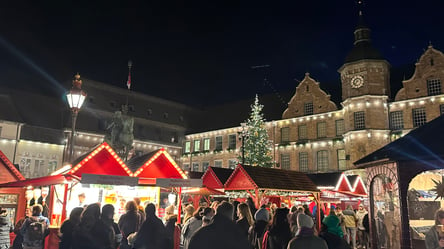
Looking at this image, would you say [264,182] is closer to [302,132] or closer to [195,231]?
[195,231]

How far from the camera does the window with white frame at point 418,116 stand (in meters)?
32.2

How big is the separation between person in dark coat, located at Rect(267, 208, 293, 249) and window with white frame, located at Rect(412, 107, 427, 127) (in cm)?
3060

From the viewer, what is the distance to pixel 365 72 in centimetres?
3394

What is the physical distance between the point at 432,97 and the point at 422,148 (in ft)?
83.5

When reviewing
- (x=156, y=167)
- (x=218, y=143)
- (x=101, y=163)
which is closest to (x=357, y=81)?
(x=218, y=143)

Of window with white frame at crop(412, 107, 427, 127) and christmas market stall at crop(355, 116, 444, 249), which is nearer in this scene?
christmas market stall at crop(355, 116, 444, 249)

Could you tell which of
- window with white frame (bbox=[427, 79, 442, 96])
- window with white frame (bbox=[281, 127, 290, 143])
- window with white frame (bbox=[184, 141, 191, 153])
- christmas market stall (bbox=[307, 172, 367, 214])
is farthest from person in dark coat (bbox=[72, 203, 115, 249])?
window with white frame (bbox=[184, 141, 191, 153])

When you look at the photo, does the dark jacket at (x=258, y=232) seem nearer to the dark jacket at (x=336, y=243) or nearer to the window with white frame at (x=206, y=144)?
the dark jacket at (x=336, y=243)

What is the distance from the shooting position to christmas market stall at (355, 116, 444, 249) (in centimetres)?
1038

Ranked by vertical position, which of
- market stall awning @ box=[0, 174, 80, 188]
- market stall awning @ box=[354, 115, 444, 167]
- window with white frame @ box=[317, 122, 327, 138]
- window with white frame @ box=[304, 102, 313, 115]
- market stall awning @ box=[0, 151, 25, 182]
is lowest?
market stall awning @ box=[0, 174, 80, 188]

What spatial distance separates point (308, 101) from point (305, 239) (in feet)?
120

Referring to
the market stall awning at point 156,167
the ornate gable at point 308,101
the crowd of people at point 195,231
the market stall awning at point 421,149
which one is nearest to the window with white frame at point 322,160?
the ornate gable at point 308,101

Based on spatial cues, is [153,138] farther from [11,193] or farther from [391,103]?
[11,193]

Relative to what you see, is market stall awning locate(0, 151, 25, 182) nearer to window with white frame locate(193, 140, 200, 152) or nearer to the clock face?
the clock face
